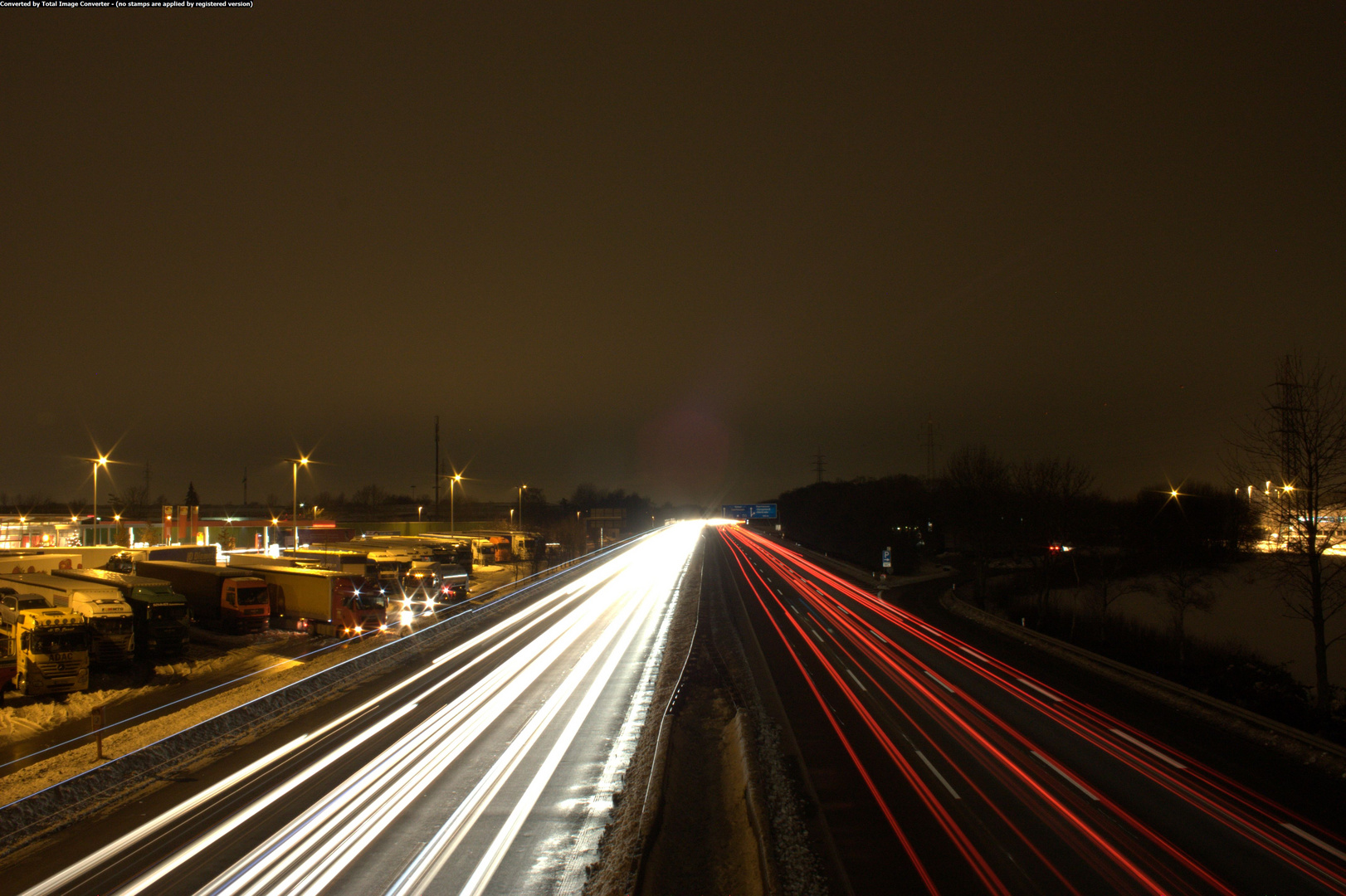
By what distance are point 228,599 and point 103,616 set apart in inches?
272

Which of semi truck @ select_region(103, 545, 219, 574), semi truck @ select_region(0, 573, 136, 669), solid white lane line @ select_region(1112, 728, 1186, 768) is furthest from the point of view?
semi truck @ select_region(103, 545, 219, 574)

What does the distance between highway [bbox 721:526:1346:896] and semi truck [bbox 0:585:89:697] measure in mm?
21850

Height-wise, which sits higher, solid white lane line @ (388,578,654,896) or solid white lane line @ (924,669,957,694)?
solid white lane line @ (388,578,654,896)

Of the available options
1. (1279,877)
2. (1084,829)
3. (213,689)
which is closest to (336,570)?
(213,689)

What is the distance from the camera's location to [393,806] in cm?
1066

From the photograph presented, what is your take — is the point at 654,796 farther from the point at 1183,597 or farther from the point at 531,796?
the point at 1183,597

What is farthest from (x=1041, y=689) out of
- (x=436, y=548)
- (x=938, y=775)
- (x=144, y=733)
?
(x=436, y=548)

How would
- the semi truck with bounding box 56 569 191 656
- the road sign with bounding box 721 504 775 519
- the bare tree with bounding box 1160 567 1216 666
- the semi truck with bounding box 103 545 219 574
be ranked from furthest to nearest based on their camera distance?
the road sign with bounding box 721 504 775 519, the semi truck with bounding box 103 545 219 574, the bare tree with bounding box 1160 567 1216 666, the semi truck with bounding box 56 569 191 656

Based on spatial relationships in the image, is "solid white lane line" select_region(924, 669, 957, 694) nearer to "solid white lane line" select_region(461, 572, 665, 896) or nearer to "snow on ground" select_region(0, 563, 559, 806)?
"solid white lane line" select_region(461, 572, 665, 896)

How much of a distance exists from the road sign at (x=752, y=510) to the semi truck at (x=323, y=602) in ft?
286

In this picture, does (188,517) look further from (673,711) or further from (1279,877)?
(1279,877)

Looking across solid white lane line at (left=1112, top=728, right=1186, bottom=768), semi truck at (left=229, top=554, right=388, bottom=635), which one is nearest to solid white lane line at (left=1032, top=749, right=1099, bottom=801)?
solid white lane line at (left=1112, top=728, right=1186, bottom=768)

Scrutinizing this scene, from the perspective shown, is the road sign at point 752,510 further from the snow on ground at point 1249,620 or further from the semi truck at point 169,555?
the semi truck at point 169,555

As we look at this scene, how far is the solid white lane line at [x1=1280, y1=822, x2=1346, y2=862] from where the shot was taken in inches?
374
